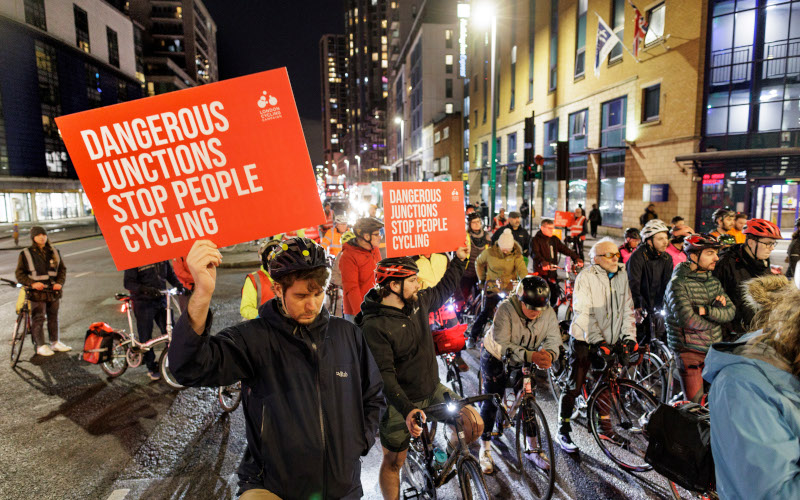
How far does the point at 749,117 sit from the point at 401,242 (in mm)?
20897

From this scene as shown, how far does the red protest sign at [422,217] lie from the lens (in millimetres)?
5031

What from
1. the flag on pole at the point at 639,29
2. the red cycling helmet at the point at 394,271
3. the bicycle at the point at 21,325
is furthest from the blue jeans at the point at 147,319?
the flag on pole at the point at 639,29

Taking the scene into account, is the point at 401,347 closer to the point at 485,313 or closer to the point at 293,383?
the point at 293,383

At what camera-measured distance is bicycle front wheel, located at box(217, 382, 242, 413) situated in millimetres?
5379

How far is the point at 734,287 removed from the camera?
222 inches

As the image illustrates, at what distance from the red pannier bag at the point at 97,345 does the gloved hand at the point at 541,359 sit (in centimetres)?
580

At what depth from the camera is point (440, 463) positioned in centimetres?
362

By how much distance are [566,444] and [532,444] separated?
0.59 m

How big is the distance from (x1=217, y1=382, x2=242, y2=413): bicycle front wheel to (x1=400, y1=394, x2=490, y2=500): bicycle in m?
2.48

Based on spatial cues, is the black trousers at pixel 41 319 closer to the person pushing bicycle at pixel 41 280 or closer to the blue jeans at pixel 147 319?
the person pushing bicycle at pixel 41 280

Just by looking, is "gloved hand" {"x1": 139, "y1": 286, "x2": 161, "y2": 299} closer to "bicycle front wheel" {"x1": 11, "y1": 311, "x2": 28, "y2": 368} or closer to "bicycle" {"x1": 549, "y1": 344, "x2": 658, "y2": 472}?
"bicycle front wheel" {"x1": 11, "y1": 311, "x2": 28, "y2": 368}

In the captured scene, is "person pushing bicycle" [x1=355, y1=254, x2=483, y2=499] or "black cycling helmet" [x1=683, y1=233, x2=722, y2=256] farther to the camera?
"black cycling helmet" [x1=683, y1=233, x2=722, y2=256]

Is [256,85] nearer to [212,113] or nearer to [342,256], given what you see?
[212,113]

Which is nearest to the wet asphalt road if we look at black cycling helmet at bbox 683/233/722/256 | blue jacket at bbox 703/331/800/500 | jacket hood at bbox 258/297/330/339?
black cycling helmet at bbox 683/233/722/256
